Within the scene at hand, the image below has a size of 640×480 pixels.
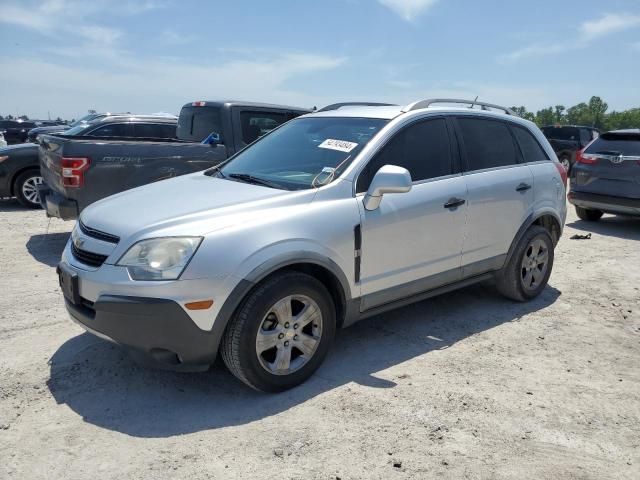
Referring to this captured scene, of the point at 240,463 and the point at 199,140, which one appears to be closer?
the point at 240,463

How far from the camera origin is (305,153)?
4.13 m

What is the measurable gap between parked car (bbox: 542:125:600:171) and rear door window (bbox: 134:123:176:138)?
534 inches

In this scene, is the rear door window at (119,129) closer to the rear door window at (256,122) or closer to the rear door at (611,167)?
the rear door window at (256,122)

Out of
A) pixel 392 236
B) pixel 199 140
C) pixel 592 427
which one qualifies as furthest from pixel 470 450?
pixel 199 140

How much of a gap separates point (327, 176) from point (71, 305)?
1.79 m

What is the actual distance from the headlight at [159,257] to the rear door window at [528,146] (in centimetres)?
338

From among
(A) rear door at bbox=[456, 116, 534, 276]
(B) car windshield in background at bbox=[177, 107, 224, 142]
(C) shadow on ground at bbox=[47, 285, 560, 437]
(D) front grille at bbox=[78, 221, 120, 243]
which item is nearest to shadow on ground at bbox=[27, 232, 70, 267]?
(B) car windshield in background at bbox=[177, 107, 224, 142]

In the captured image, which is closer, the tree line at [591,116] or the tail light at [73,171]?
the tail light at [73,171]

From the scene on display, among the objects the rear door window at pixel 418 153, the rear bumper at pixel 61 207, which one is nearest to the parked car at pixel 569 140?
the rear door window at pixel 418 153

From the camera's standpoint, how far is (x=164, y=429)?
3.05m

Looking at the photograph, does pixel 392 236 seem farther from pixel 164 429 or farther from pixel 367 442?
pixel 164 429

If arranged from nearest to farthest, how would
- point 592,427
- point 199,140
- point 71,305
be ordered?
point 592,427
point 71,305
point 199,140

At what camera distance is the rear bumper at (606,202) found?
8.62 m

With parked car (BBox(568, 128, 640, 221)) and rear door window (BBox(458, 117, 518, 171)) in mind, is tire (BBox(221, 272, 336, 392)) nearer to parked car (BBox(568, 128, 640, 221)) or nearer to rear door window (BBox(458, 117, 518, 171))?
rear door window (BBox(458, 117, 518, 171))
